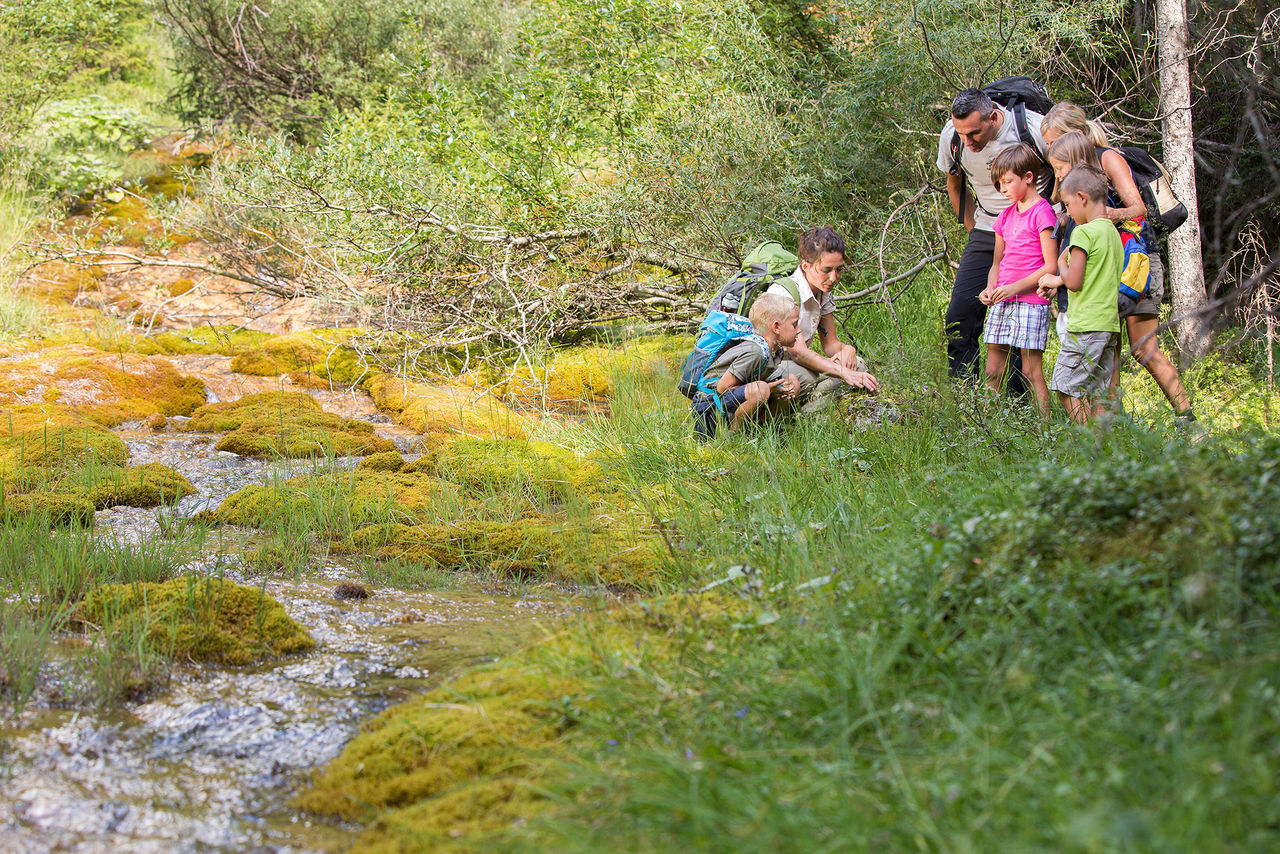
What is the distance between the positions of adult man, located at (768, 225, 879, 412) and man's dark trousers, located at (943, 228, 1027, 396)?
1.95 feet

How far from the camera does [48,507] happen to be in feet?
14.3

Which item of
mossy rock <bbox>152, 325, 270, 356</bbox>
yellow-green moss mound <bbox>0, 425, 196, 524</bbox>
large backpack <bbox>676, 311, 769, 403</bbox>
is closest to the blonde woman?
large backpack <bbox>676, 311, 769, 403</bbox>

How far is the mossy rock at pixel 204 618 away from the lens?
9.96 feet

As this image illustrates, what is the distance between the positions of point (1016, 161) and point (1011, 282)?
62cm

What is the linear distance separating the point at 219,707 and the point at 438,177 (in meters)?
6.02

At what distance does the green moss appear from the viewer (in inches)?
221

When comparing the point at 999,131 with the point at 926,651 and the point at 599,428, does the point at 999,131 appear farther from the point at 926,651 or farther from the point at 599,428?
the point at 926,651

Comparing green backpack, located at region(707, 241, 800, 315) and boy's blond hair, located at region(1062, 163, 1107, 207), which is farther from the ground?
boy's blond hair, located at region(1062, 163, 1107, 207)

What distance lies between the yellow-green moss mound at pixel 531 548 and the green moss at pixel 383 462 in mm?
1165

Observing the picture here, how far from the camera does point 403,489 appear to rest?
510 cm

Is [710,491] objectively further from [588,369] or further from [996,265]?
[588,369]

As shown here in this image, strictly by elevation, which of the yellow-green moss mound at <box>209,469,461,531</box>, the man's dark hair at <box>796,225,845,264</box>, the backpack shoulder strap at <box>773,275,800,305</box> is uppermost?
the man's dark hair at <box>796,225,845,264</box>

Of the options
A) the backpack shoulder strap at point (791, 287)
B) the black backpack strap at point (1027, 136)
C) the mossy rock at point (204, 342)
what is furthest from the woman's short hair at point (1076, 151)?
the mossy rock at point (204, 342)

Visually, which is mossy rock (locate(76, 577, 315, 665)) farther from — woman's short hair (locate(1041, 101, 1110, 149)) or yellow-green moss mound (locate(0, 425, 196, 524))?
woman's short hair (locate(1041, 101, 1110, 149))
